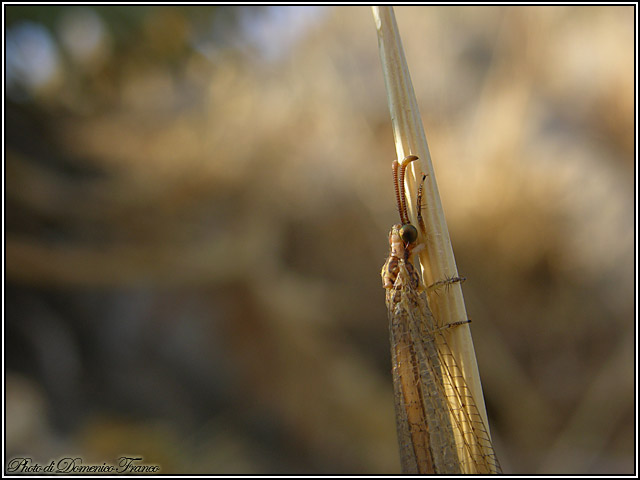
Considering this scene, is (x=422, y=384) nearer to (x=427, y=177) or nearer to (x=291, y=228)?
(x=427, y=177)

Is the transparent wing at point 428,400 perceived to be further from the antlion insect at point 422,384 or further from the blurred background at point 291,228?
the blurred background at point 291,228

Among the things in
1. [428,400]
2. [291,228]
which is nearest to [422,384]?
[428,400]

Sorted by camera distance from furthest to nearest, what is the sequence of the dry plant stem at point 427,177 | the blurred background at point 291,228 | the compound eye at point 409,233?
the blurred background at point 291,228, the compound eye at point 409,233, the dry plant stem at point 427,177

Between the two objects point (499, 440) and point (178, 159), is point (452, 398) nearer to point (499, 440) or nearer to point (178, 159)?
point (499, 440)

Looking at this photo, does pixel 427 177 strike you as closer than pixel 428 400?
Yes

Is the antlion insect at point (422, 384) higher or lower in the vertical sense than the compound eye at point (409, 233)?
lower

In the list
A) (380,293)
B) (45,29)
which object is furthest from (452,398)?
(45,29)

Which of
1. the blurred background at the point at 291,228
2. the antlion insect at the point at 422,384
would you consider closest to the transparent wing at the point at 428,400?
the antlion insect at the point at 422,384

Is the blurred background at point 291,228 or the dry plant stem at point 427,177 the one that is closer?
the dry plant stem at point 427,177
